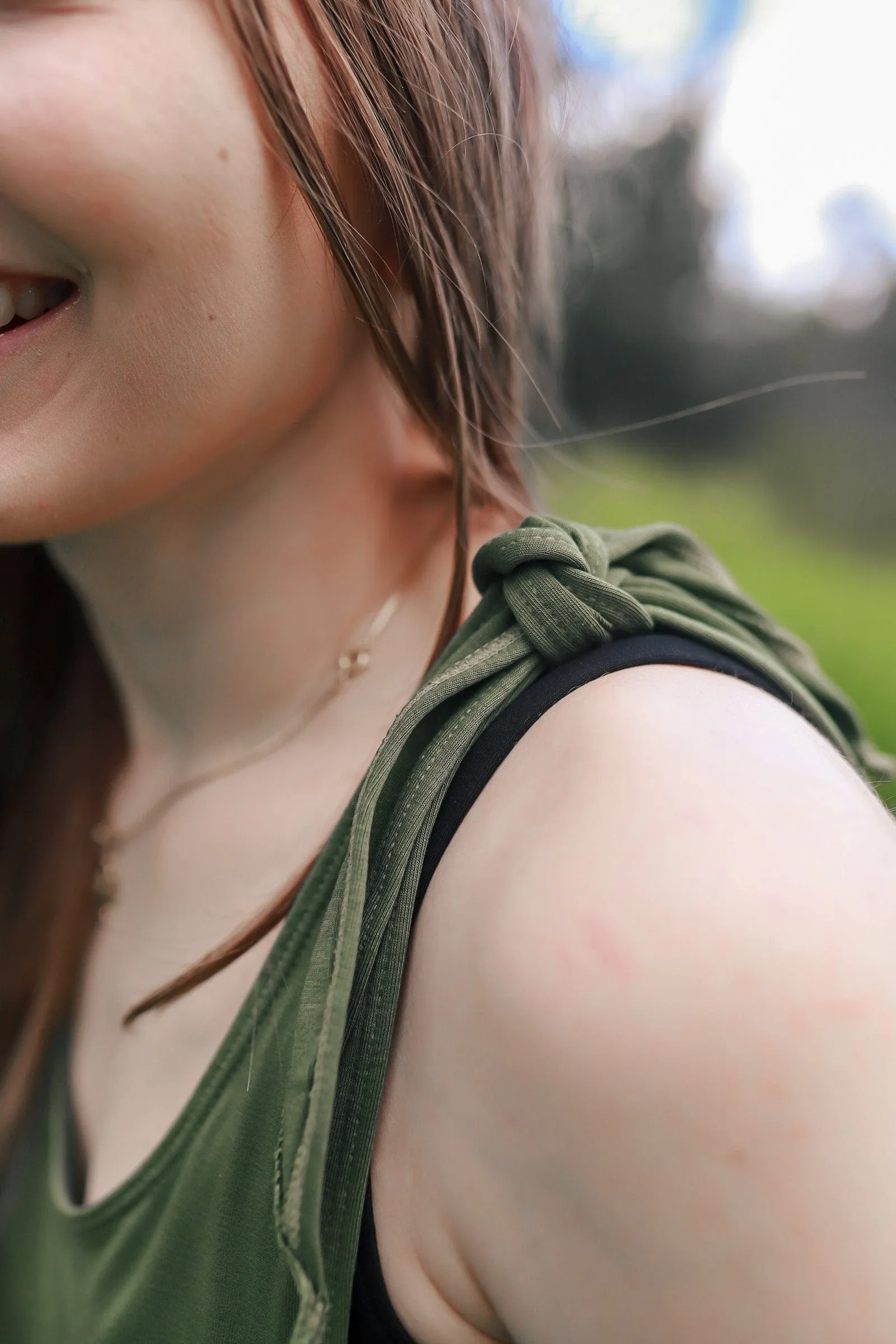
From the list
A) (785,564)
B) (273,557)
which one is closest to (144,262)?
(273,557)

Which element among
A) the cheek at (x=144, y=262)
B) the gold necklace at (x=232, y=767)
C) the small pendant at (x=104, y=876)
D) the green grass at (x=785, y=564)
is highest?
the cheek at (x=144, y=262)

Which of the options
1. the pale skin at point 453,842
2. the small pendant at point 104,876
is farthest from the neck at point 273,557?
the small pendant at point 104,876

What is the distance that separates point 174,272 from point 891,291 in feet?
31.2

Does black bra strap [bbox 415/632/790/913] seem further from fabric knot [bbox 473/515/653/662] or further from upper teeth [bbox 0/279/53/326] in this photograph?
upper teeth [bbox 0/279/53/326]

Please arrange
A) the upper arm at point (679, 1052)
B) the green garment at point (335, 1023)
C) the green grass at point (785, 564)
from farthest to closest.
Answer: the green grass at point (785, 564)
the green garment at point (335, 1023)
the upper arm at point (679, 1052)

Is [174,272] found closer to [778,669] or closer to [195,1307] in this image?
[778,669]

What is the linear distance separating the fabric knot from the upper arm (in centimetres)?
9

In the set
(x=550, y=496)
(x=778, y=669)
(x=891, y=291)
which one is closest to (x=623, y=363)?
(x=891, y=291)

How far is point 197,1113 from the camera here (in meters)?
0.69

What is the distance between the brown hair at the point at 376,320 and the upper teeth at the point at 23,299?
0.60 feet

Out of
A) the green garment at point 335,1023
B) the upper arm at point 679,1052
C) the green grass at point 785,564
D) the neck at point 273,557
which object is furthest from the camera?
the green grass at point 785,564

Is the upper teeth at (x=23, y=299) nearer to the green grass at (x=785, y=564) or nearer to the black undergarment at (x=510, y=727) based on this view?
the black undergarment at (x=510, y=727)

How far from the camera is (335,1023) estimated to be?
1.75 ft

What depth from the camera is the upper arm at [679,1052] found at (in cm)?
43
